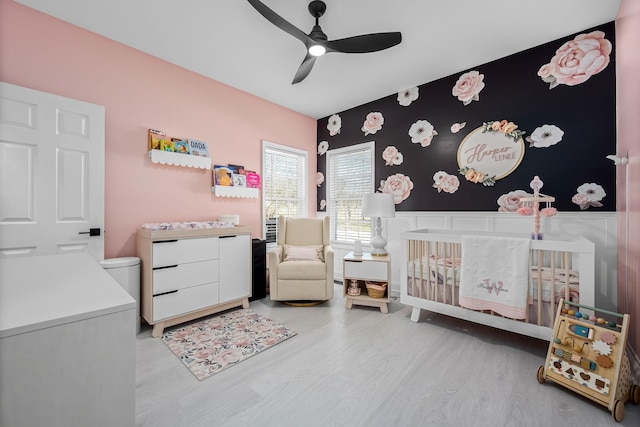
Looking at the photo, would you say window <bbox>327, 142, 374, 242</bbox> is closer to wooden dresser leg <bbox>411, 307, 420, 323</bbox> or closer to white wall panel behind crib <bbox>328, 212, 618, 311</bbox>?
white wall panel behind crib <bbox>328, 212, 618, 311</bbox>

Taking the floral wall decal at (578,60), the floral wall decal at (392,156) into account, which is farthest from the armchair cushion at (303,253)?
the floral wall decal at (578,60)

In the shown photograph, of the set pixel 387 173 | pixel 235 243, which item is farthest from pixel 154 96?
pixel 387 173

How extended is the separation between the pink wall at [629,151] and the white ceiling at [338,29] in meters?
0.34

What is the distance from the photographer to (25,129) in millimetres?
1947

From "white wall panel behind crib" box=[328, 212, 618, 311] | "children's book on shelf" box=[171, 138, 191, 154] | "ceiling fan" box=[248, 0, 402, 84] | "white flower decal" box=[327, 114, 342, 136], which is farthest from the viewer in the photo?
"white flower decal" box=[327, 114, 342, 136]

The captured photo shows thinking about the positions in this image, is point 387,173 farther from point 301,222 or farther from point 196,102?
point 196,102

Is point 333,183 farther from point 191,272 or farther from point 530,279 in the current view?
point 530,279

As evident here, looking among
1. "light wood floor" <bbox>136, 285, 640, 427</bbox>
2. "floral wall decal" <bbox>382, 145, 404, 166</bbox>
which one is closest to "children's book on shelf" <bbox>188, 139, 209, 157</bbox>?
"light wood floor" <bbox>136, 285, 640, 427</bbox>

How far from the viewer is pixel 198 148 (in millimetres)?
2938

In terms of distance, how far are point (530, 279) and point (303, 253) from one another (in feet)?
6.84

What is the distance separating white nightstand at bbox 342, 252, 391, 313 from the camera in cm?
279

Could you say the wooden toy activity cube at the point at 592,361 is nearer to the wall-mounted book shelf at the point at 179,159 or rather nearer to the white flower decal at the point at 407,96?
the white flower decal at the point at 407,96

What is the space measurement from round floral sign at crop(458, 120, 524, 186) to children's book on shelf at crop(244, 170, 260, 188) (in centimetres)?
244

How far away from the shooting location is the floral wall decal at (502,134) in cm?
224
